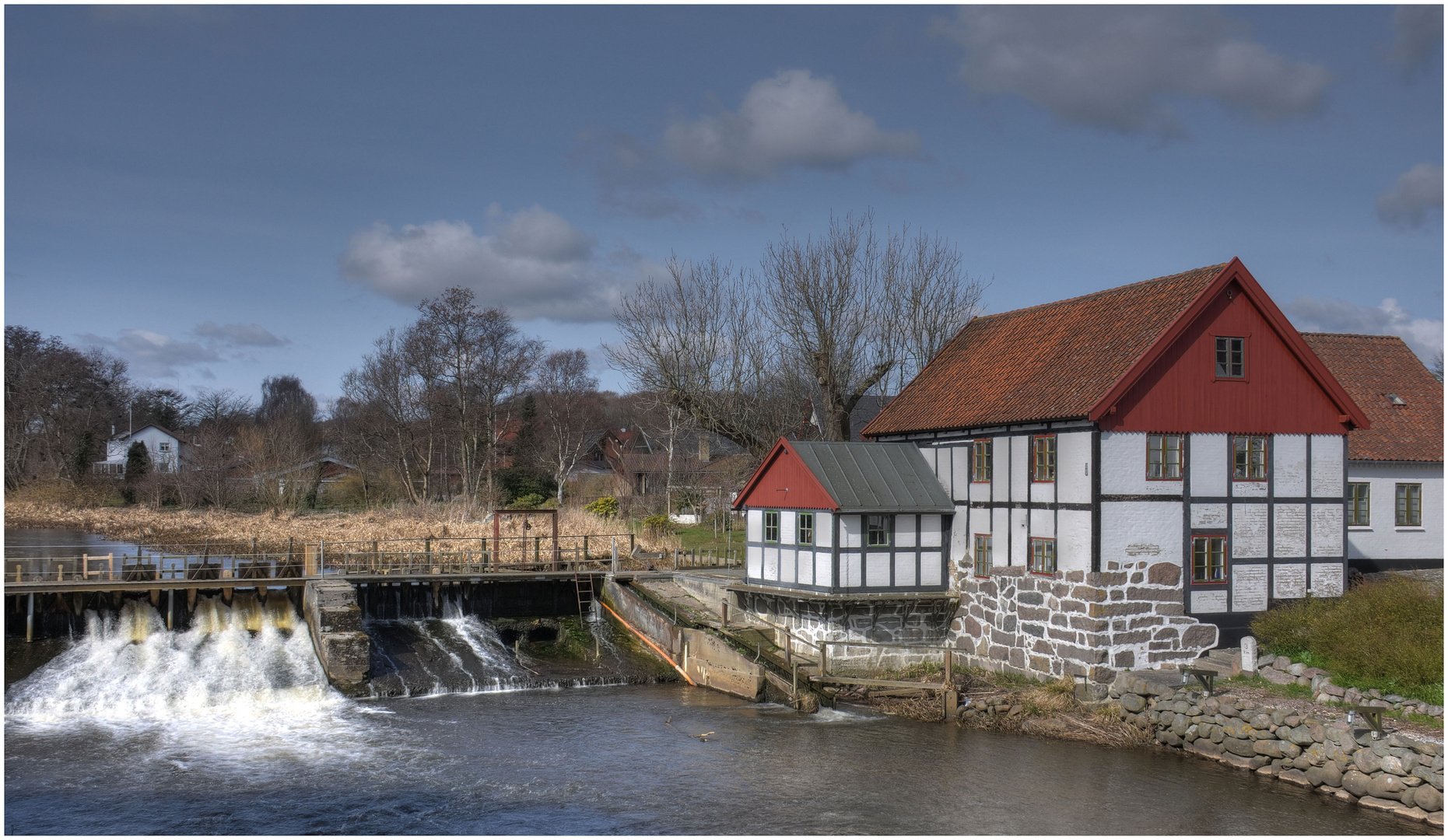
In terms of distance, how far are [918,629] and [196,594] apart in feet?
57.9

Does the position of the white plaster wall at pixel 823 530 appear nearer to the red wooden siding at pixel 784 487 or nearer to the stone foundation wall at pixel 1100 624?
the red wooden siding at pixel 784 487

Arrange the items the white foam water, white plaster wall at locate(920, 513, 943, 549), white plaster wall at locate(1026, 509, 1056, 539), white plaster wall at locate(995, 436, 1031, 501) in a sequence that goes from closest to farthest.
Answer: the white foam water, white plaster wall at locate(1026, 509, 1056, 539), white plaster wall at locate(995, 436, 1031, 501), white plaster wall at locate(920, 513, 943, 549)

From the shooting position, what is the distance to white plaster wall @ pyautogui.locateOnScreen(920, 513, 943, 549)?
24.8 meters

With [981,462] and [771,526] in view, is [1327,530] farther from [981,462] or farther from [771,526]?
[771,526]

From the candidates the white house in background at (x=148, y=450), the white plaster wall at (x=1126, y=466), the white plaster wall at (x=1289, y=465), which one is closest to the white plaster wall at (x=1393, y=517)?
the white plaster wall at (x=1289, y=465)

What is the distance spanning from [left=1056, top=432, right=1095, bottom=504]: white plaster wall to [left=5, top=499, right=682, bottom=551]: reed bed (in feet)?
51.4

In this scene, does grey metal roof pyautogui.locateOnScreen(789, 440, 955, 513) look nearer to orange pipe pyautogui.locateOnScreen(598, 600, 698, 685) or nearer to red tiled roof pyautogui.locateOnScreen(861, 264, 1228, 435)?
red tiled roof pyautogui.locateOnScreen(861, 264, 1228, 435)

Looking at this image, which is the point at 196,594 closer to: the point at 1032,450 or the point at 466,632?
the point at 466,632

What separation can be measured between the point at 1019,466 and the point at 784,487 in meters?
5.35

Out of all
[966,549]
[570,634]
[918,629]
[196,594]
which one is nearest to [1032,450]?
[966,549]

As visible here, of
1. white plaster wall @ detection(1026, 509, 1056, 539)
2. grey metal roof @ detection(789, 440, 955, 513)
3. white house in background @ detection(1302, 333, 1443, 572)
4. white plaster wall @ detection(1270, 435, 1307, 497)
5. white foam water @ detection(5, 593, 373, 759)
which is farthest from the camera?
white house in background @ detection(1302, 333, 1443, 572)

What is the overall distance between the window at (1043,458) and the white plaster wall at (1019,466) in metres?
0.11

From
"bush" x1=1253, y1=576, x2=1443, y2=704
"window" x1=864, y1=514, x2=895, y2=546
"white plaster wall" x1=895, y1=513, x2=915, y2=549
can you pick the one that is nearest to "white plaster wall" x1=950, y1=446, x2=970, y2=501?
"white plaster wall" x1=895, y1=513, x2=915, y2=549

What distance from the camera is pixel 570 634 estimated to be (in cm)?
2877
